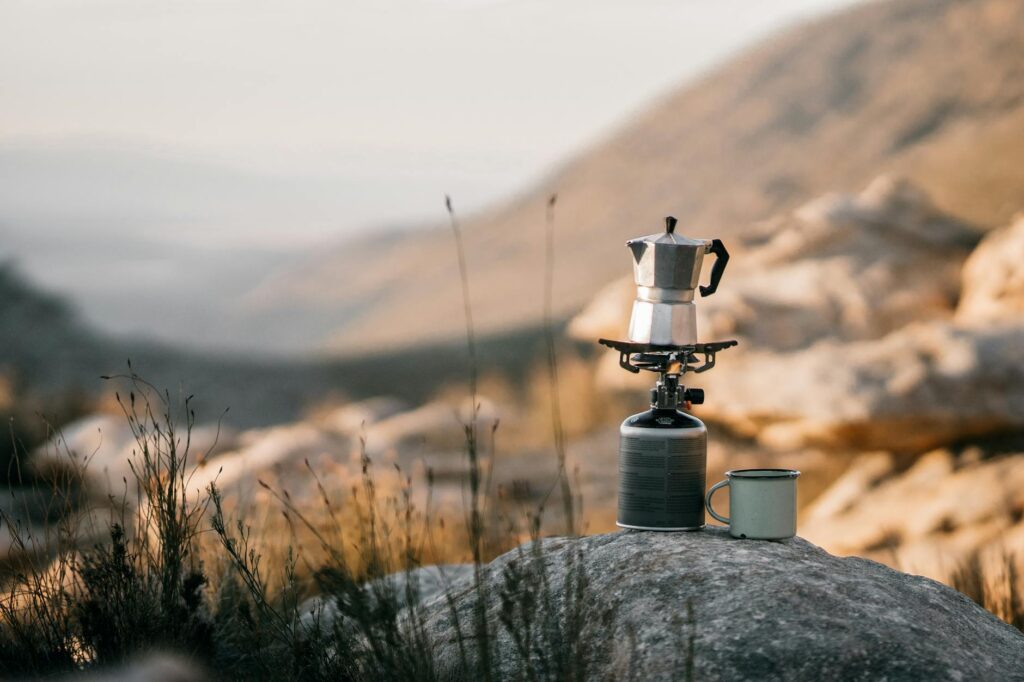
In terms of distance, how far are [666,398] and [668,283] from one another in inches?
13.3

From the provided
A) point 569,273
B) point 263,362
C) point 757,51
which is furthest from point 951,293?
point 757,51

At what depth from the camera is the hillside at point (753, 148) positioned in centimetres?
3938

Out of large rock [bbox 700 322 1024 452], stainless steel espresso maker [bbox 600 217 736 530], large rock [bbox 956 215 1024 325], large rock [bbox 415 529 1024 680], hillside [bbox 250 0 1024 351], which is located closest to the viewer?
large rock [bbox 415 529 1024 680]

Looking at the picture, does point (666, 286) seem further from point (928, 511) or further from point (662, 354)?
point (928, 511)

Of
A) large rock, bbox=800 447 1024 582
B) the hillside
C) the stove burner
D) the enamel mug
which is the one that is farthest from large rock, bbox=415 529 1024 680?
the hillside

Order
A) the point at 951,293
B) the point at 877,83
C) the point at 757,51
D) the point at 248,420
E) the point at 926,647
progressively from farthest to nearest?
the point at 757,51 < the point at 877,83 < the point at 248,420 < the point at 951,293 < the point at 926,647

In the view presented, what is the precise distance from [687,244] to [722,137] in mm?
50739

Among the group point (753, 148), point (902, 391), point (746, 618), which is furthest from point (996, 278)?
point (753, 148)

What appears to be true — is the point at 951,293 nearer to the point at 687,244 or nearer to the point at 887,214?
the point at 887,214

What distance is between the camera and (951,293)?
10.4m

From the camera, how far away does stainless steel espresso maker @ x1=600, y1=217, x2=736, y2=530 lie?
336 centimetres

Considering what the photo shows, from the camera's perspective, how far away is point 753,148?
49.3 meters

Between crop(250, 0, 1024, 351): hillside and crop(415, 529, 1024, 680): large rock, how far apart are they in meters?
26.5

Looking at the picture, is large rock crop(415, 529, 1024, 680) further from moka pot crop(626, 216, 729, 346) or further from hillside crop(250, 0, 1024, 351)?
hillside crop(250, 0, 1024, 351)
